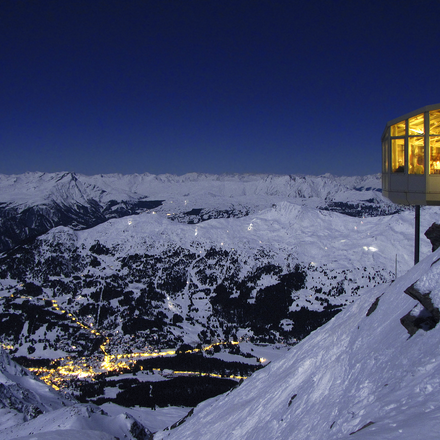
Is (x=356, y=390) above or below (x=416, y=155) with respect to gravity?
below

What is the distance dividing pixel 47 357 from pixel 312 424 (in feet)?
688

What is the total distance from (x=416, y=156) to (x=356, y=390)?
1265 centimetres

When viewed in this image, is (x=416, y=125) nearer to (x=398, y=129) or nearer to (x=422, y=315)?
(x=398, y=129)

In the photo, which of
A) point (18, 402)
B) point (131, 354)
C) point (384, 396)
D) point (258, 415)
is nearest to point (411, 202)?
point (384, 396)

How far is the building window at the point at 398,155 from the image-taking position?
739 inches

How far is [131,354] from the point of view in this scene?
194500mm

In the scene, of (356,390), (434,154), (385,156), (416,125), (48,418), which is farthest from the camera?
(48,418)

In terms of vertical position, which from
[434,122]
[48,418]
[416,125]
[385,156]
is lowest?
[48,418]

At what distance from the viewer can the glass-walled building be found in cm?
1692

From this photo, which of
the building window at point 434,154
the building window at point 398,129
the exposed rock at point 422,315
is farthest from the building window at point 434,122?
the exposed rock at point 422,315

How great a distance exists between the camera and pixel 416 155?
17.9m

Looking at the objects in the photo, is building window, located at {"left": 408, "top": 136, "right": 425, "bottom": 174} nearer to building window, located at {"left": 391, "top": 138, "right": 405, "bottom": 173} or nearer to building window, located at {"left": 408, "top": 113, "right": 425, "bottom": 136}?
building window, located at {"left": 408, "top": 113, "right": 425, "bottom": 136}

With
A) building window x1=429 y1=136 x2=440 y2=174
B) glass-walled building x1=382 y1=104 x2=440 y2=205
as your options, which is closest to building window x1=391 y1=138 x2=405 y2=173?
glass-walled building x1=382 y1=104 x2=440 y2=205

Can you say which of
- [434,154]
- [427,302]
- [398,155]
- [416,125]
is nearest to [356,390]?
[427,302]
